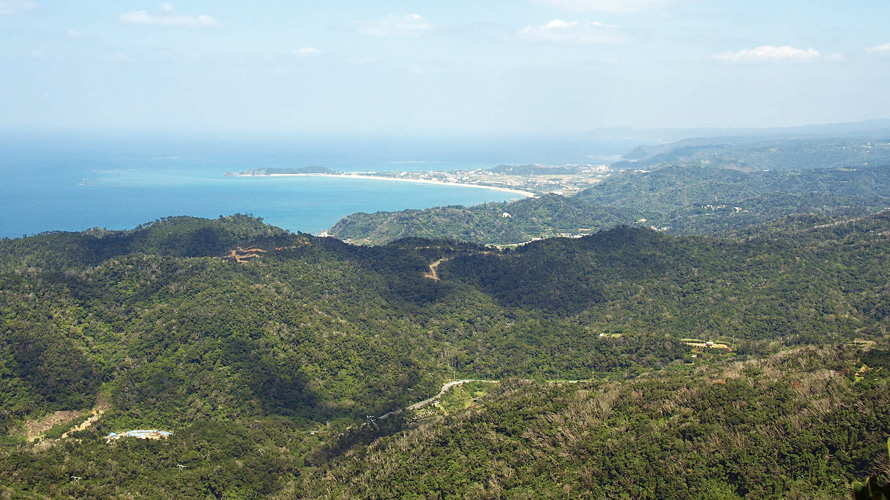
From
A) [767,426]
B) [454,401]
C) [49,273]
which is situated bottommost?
[454,401]

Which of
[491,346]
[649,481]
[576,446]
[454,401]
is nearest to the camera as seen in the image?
[649,481]

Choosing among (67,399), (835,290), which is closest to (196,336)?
(67,399)

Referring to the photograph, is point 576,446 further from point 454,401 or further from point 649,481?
point 454,401

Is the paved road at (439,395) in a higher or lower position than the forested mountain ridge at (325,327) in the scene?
lower

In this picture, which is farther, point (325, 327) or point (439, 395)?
point (325, 327)

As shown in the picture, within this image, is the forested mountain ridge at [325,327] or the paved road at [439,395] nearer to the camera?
the forested mountain ridge at [325,327]

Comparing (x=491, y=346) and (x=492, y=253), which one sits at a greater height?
(x=492, y=253)

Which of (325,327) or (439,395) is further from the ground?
(325,327)

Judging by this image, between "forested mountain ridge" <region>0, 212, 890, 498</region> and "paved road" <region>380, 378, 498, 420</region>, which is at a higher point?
"forested mountain ridge" <region>0, 212, 890, 498</region>
